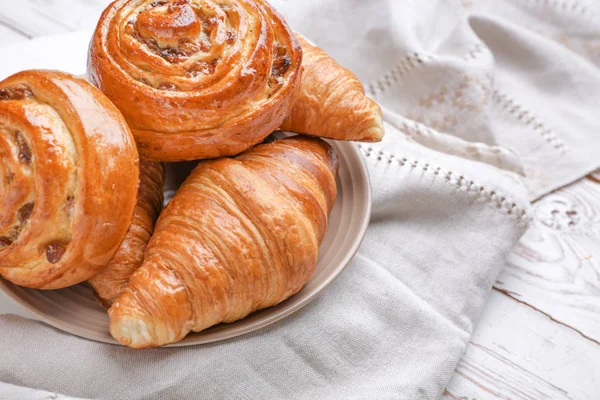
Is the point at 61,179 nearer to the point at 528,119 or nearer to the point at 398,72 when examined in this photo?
the point at 398,72

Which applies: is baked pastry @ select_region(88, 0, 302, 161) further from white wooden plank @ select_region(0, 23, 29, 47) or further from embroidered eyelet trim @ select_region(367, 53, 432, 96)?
white wooden plank @ select_region(0, 23, 29, 47)

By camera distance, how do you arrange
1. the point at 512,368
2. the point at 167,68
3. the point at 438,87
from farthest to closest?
the point at 438,87 < the point at 512,368 < the point at 167,68

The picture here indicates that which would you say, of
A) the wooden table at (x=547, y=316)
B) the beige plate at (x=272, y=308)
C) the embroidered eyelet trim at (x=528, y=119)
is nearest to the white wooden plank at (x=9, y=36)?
the beige plate at (x=272, y=308)

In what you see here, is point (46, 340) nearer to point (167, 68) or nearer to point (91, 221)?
point (91, 221)

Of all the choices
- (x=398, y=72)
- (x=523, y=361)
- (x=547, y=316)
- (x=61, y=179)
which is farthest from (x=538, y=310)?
(x=61, y=179)

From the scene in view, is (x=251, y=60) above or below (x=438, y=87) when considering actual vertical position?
above

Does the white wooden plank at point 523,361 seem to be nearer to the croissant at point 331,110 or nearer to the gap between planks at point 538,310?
the gap between planks at point 538,310

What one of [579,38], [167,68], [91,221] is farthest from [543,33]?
[91,221]
